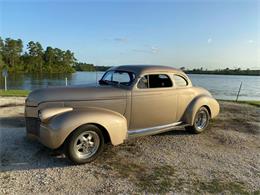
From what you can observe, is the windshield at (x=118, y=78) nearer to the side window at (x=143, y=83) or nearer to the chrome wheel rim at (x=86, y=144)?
the side window at (x=143, y=83)

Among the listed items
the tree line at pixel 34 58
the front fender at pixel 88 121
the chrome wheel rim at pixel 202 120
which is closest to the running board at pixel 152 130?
the front fender at pixel 88 121

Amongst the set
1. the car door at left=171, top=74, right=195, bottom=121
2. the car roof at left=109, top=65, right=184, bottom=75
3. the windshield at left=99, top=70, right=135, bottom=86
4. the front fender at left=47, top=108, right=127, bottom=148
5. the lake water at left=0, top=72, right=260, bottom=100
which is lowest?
the lake water at left=0, top=72, right=260, bottom=100

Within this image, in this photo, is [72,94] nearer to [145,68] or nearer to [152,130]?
[145,68]

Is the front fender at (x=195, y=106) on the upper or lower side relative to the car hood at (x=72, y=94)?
lower

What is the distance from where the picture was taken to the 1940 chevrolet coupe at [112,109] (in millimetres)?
4770

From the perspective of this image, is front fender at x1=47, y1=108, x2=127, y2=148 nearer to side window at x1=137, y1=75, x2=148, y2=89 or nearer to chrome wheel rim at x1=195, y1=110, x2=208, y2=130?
side window at x1=137, y1=75, x2=148, y2=89

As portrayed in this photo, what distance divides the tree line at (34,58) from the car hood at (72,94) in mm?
85540

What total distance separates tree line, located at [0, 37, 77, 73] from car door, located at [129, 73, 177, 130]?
280ft

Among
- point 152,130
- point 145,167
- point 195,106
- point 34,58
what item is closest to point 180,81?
point 195,106

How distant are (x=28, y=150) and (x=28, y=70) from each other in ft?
321

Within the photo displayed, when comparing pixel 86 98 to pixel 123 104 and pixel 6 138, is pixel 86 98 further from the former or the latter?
pixel 6 138

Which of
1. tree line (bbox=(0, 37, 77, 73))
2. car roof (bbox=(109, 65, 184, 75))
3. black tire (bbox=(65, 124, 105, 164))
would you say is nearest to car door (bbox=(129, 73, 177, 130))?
car roof (bbox=(109, 65, 184, 75))

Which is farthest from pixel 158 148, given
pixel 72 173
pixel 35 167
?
pixel 35 167

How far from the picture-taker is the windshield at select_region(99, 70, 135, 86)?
5965 mm
